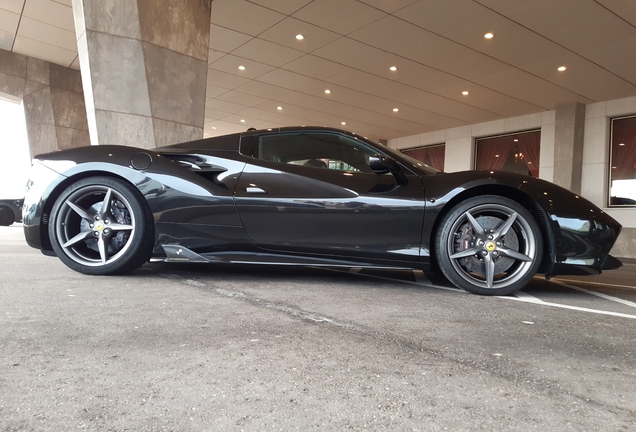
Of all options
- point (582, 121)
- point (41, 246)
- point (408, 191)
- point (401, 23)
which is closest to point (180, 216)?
point (41, 246)

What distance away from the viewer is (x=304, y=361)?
1.30 m

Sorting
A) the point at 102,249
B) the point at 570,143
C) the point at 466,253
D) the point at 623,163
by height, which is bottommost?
the point at 102,249

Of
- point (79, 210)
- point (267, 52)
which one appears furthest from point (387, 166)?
point (267, 52)

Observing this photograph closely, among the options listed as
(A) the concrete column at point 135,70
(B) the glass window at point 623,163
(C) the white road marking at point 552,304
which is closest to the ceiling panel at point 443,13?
(A) the concrete column at point 135,70

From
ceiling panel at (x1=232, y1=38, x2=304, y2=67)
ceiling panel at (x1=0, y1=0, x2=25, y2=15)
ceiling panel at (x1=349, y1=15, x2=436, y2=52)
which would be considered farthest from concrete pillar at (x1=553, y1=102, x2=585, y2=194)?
ceiling panel at (x1=0, y1=0, x2=25, y2=15)

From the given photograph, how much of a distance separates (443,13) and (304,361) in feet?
23.9

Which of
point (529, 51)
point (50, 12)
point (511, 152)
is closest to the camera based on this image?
point (529, 51)

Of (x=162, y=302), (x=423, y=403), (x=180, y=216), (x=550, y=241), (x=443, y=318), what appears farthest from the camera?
(x=180, y=216)

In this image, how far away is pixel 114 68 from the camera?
5.18 meters

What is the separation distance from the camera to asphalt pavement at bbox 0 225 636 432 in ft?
3.12

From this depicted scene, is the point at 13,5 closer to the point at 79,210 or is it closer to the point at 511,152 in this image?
the point at 79,210

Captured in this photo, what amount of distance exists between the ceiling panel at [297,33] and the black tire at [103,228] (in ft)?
19.2

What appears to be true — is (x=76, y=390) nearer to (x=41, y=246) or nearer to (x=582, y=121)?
(x=41, y=246)

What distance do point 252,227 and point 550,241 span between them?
1.90 metres
